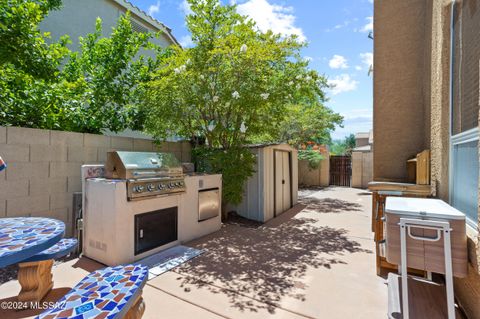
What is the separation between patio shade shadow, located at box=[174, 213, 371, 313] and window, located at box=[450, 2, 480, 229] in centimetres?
198

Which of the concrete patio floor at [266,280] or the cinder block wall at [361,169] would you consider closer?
the concrete patio floor at [266,280]

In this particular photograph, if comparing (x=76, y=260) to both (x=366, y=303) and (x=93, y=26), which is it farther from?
(x=93, y=26)

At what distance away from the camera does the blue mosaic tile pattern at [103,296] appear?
1632 mm

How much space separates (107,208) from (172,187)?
1088 mm

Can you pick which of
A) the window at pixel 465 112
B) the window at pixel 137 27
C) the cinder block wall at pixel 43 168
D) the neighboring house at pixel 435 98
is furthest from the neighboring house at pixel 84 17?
the window at pixel 465 112

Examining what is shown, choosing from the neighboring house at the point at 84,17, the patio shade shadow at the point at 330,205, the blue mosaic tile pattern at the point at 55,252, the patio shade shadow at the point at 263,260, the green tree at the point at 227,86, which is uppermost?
the neighboring house at the point at 84,17

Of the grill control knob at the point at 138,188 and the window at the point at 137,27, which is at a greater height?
the window at the point at 137,27

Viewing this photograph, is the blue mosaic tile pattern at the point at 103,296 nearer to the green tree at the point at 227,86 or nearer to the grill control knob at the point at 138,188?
the grill control knob at the point at 138,188

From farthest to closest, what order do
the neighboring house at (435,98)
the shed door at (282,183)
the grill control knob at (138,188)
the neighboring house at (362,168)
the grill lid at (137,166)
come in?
the neighboring house at (362,168) → the shed door at (282,183) → the grill lid at (137,166) → the grill control knob at (138,188) → the neighboring house at (435,98)

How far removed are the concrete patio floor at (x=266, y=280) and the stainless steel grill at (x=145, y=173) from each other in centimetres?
126

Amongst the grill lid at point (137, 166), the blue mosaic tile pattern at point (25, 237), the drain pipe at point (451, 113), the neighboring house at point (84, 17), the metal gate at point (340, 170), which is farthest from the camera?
the metal gate at point (340, 170)

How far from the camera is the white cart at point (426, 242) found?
1.89 meters

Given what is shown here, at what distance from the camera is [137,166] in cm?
389

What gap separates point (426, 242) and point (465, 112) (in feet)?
4.73
